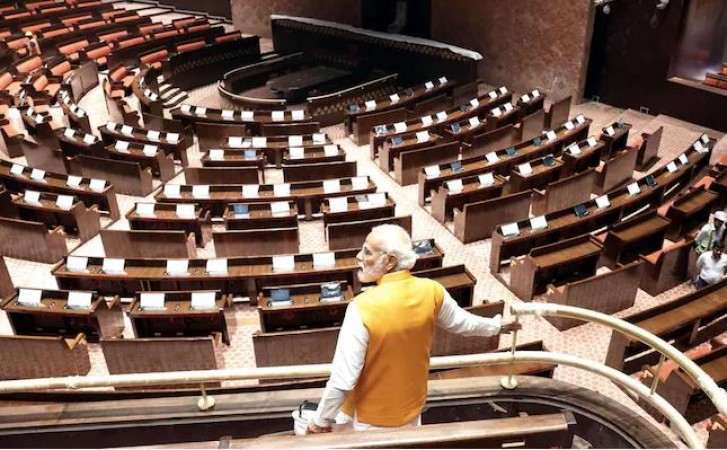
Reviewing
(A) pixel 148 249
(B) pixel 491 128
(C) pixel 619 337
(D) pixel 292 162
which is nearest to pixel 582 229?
(C) pixel 619 337

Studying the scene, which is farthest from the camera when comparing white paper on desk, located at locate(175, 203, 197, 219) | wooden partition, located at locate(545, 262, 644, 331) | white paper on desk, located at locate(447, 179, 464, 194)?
white paper on desk, located at locate(447, 179, 464, 194)

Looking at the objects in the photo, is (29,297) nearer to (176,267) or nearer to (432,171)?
(176,267)

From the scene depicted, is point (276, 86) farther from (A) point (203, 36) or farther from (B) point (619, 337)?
(B) point (619, 337)

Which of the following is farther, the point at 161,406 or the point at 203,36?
the point at 203,36

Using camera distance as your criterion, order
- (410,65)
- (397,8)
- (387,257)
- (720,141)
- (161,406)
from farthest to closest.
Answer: (397,8)
(410,65)
(720,141)
(161,406)
(387,257)

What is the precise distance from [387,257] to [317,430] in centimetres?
64

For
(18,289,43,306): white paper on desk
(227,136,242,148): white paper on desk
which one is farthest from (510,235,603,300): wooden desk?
(227,136,242,148): white paper on desk

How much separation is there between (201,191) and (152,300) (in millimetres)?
2191

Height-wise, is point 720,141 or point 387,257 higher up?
point 387,257

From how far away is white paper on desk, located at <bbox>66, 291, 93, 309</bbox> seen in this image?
16.6 feet

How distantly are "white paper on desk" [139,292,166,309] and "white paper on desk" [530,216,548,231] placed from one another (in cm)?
357

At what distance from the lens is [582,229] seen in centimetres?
626

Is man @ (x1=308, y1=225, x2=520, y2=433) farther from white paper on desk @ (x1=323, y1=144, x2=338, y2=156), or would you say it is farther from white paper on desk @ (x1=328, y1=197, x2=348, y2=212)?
white paper on desk @ (x1=323, y1=144, x2=338, y2=156)

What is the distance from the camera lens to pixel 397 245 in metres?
1.96
